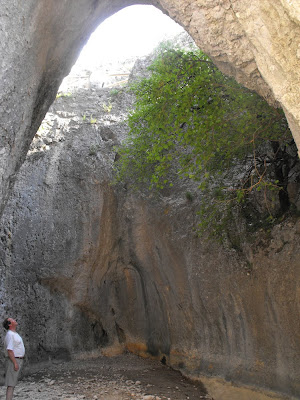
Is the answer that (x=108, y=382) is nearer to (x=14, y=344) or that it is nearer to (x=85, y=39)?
(x=14, y=344)

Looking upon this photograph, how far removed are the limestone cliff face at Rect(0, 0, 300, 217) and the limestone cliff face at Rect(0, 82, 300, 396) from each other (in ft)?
10.0

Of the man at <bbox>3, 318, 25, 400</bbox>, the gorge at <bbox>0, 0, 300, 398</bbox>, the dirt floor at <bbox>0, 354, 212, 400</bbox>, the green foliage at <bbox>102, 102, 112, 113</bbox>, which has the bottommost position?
the dirt floor at <bbox>0, 354, 212, 400</bbox>

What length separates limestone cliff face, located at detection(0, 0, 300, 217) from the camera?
3822 millimetres

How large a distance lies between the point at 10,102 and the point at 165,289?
216 inches

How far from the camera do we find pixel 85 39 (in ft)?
24.7

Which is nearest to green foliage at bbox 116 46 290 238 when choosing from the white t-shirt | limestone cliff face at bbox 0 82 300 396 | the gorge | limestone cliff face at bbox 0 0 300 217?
the gorge

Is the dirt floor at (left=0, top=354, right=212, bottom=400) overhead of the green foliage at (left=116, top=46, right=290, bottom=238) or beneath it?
beneath

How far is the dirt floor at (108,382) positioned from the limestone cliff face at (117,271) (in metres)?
0.32

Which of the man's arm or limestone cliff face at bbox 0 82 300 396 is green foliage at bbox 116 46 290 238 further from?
the man's arm

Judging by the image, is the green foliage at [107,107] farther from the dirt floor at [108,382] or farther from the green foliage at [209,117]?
the dirt floor at [108,382]

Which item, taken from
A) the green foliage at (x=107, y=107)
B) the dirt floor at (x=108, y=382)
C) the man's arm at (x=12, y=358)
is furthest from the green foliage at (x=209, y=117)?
the man's arm at (x=12, y=358)

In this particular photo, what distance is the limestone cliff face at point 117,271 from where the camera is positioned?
7586 millimetres

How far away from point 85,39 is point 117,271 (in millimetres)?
5260

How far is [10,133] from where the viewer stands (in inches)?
213
